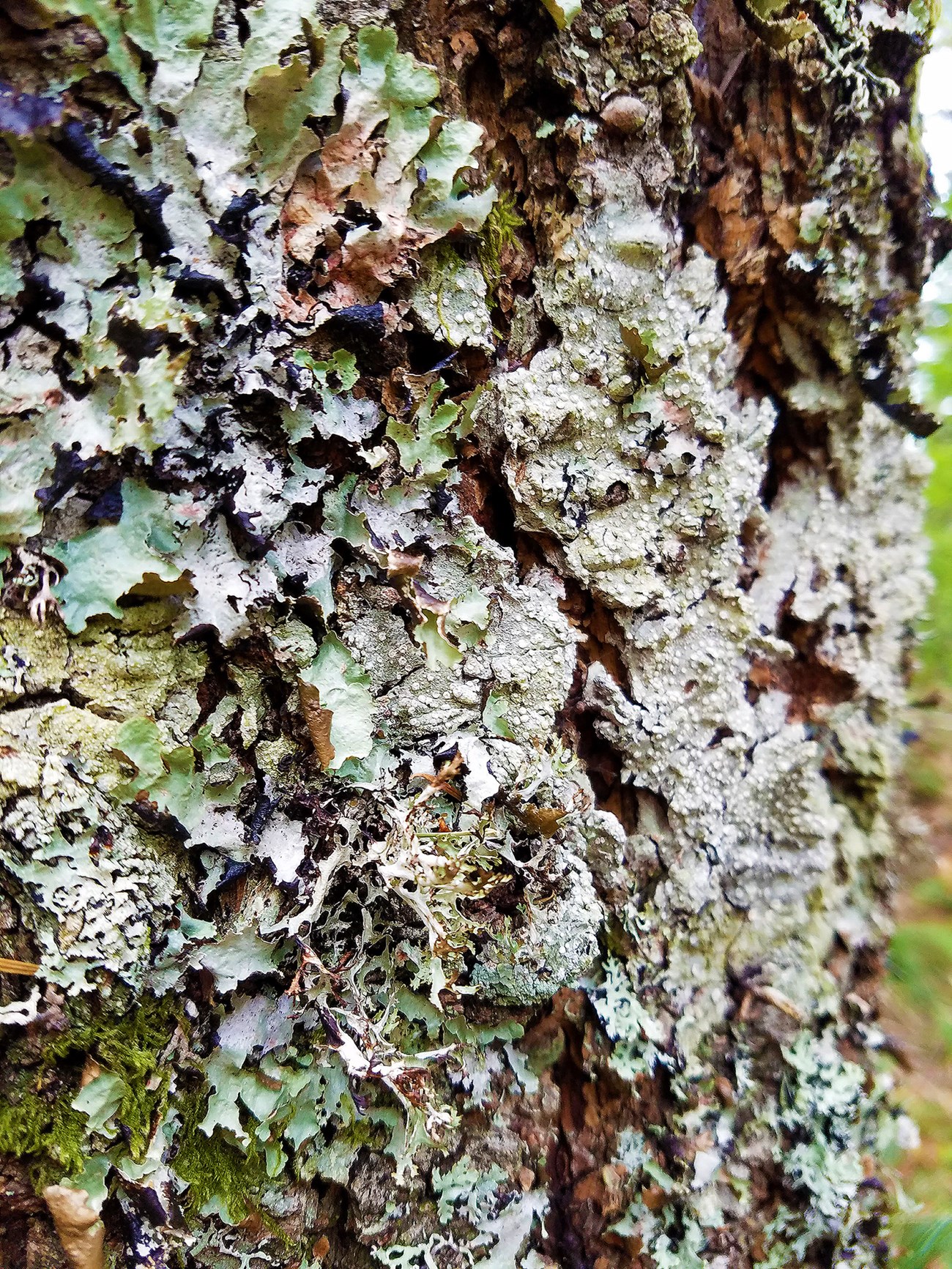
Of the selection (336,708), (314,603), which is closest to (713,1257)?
(336,708)

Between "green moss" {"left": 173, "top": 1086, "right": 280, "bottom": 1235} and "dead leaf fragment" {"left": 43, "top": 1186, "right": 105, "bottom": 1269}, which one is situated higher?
"green moss" {"left": 173, "top": 1086, "right": 280, "bottom": 1235}

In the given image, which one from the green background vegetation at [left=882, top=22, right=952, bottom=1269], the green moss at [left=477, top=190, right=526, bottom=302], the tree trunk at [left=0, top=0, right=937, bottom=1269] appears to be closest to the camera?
the tree trunk at [left=0, top=0, right=937, bottom=1269]

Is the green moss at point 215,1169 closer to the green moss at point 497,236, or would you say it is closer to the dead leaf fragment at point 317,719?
the dead leaf fragment at point 317,719

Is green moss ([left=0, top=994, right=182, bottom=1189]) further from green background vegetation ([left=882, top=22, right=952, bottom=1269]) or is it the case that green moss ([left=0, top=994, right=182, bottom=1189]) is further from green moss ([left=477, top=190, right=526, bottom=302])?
green background vegetation ([left=882, top=22, right=952, bottom=1269])

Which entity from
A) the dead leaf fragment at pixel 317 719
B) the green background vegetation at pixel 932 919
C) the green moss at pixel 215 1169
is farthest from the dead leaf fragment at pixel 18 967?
the green background vegetation at pixel 932 919

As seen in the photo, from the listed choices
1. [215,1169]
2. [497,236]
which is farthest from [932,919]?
[497,236]

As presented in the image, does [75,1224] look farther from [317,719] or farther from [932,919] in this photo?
[932,919]

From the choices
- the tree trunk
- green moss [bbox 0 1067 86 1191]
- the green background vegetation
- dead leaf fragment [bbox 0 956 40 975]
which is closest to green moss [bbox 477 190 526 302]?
the tree trunk

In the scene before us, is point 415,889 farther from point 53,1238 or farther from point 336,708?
point 53,1238
